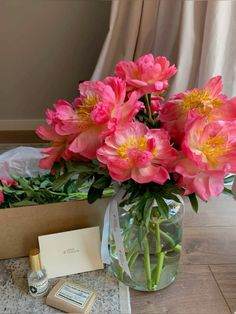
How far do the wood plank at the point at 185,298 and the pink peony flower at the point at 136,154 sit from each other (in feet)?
0.95

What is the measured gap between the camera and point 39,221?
0.69 m

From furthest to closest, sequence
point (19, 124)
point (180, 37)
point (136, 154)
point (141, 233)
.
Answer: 1. point (19, 124)
2. point (180, 37)
3. point (141, 233)
4. point (136, 154)

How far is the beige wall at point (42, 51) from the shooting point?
6.14ft

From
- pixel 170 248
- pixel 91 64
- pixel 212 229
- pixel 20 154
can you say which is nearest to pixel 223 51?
pixel 212 229

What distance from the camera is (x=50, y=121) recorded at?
0.53m

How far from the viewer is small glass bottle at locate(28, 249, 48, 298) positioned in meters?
0.62

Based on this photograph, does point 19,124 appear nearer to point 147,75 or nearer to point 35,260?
point 35,260

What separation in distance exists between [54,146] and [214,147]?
0.85 ft

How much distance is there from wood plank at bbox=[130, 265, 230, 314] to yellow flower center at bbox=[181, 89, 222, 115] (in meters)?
0.37

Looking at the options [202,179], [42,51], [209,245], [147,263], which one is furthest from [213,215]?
[42,51]

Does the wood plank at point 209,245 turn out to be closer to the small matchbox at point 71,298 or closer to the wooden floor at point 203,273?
the wooden floor at point 203,273

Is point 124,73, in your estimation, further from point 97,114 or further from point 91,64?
point 91,64

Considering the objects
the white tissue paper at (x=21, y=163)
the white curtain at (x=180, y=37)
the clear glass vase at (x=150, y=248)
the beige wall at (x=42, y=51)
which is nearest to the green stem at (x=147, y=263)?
the clear glass vase at (x=150, y=248)

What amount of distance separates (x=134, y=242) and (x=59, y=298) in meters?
0.17
